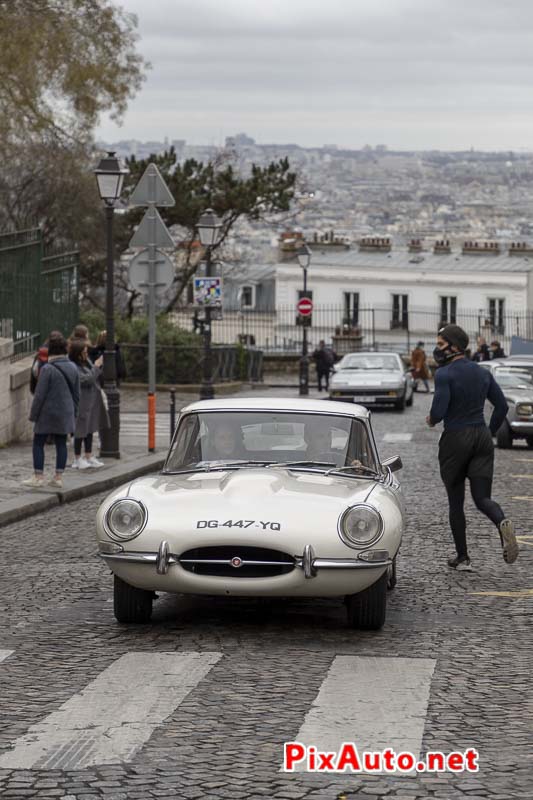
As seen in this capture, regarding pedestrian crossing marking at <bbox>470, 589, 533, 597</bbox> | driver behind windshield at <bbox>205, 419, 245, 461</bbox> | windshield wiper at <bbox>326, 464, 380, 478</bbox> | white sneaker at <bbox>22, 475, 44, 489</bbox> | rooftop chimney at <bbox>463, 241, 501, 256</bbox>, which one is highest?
rooftop chimney at <bbox>463, 241, 501, 256</bbox>

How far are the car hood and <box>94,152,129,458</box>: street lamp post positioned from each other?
16047 millimetres

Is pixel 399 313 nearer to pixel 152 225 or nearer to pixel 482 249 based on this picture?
pixel 482 249

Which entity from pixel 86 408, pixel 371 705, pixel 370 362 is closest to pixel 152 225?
pixel 86 408

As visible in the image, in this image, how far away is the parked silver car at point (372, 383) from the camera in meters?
36.4

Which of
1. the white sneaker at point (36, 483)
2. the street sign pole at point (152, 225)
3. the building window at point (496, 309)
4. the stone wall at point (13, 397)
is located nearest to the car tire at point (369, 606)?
the white sneaker at point (36, 483)

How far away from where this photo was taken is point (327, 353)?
4844cm

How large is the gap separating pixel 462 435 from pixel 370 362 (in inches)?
1099

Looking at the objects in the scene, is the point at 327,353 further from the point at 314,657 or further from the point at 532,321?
the point at 314,657

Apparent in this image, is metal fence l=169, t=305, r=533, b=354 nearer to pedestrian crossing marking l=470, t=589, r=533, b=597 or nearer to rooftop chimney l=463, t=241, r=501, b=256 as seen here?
rooftop chimney l=463, t=241, r=501, b=256

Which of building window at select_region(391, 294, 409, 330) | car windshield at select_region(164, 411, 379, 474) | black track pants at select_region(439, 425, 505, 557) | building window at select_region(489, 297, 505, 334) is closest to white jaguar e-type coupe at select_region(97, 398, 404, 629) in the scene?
car windshield at select_region(164, 411, 379, 474)

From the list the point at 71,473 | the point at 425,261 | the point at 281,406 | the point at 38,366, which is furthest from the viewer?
the point at 425,261

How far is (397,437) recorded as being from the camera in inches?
1093

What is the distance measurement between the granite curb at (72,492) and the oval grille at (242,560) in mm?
6186

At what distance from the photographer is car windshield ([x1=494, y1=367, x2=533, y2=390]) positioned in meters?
26.6
